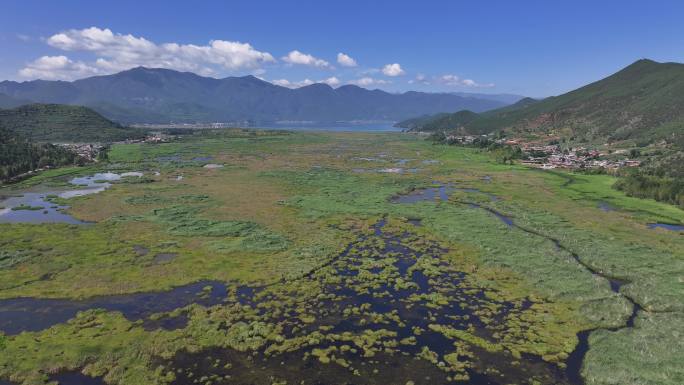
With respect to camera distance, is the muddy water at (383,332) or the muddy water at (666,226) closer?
the muddy water at (383,332)

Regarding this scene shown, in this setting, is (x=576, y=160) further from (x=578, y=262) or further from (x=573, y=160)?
(x=578, y=262)

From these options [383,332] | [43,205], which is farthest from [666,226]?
[43,205]

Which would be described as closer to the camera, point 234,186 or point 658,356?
point 658,356

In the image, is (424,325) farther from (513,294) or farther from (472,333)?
(513,294)

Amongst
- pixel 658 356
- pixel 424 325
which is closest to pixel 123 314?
pixel 424 325

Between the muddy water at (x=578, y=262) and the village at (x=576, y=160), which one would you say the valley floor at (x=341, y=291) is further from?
the village at (x=576, y=160)

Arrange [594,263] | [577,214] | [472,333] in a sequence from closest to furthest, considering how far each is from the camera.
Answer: [472,333], [594,263], [577,214]

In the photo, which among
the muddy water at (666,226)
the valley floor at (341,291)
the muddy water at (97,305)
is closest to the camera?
the valley floor at (341,291)

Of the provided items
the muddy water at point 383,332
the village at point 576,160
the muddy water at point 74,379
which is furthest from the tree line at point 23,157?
the village at point 576,160
